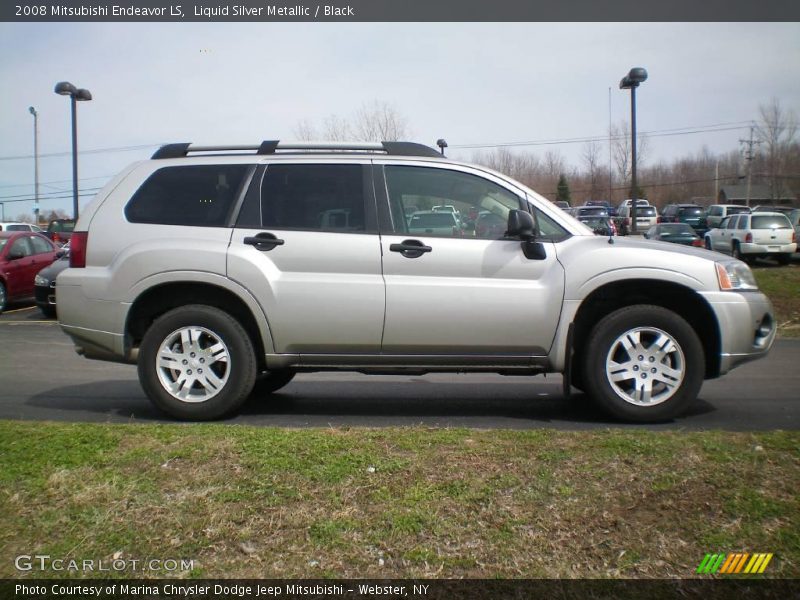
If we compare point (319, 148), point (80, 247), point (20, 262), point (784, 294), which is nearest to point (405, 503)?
point (319, 148)

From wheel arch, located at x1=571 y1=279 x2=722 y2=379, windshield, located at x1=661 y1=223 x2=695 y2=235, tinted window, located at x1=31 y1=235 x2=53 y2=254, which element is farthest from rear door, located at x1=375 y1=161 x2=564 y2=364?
windshield, located at x1=661 y1=223 x2=695 y2=235

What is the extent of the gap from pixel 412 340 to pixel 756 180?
77.0 m

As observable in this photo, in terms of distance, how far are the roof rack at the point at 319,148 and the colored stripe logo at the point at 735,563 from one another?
3.72 meters

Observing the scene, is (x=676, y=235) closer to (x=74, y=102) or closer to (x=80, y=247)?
(x=74, y=102)

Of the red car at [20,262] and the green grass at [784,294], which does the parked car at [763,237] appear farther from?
the red car at [20,262]

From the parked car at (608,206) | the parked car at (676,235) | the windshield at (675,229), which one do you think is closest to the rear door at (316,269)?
the parked car at (676,235)

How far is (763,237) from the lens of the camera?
80.0 feet

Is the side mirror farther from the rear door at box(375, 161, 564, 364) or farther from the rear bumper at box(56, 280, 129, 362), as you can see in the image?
the rear bumper at box(56, 280, 129, 362)

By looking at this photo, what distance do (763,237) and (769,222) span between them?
2.42 feet

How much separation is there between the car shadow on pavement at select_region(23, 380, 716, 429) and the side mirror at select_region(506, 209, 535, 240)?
1.41m

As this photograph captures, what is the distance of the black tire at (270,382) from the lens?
6.68 m

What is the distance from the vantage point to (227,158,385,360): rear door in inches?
223

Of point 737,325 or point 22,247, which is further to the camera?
point 22,247

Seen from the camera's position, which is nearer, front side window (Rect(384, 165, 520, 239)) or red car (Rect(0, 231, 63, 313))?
front side window (Rect(384, 165, 520, 239))
